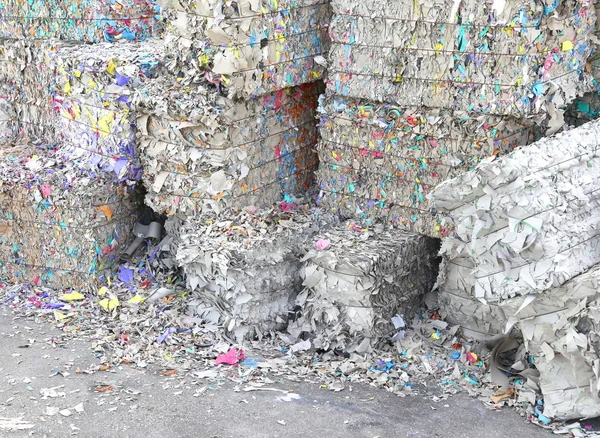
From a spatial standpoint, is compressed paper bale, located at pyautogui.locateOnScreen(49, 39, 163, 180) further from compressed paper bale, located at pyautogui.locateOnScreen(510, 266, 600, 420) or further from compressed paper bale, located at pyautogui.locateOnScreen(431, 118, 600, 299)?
compressed paper bale, located at pyautogui.locateOnScreen(510, 266, 600, 420)

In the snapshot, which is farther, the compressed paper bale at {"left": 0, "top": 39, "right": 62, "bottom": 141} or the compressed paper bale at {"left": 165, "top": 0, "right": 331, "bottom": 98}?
the compressed paper bale at {"left": 0, "top": 39, "right": 62, "bottom": 141}

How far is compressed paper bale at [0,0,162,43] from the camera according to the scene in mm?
4930

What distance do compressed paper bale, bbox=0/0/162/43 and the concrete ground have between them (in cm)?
214

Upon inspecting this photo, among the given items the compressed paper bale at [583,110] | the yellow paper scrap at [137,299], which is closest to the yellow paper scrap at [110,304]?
the yellow paper scrap at [137,299]

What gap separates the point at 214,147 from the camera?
4.29m

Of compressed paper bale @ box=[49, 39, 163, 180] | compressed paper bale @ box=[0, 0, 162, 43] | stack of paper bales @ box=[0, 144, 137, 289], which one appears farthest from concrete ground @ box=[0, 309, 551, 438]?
compressed paper bale @ box=[0, 0, 162, 43]

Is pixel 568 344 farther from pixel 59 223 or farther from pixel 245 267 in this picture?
pixel 59 223

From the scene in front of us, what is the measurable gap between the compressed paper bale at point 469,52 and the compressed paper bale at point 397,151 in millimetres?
92

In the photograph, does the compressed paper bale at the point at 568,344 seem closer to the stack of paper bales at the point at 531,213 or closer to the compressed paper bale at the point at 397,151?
the stack of paper bales at the point at 531,213

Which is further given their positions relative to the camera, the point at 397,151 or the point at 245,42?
the point at 397,151

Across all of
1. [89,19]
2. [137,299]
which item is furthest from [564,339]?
[89,19]

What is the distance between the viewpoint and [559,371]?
3.54 m

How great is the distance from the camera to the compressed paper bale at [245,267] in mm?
4195

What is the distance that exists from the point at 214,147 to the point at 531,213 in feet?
5.78
